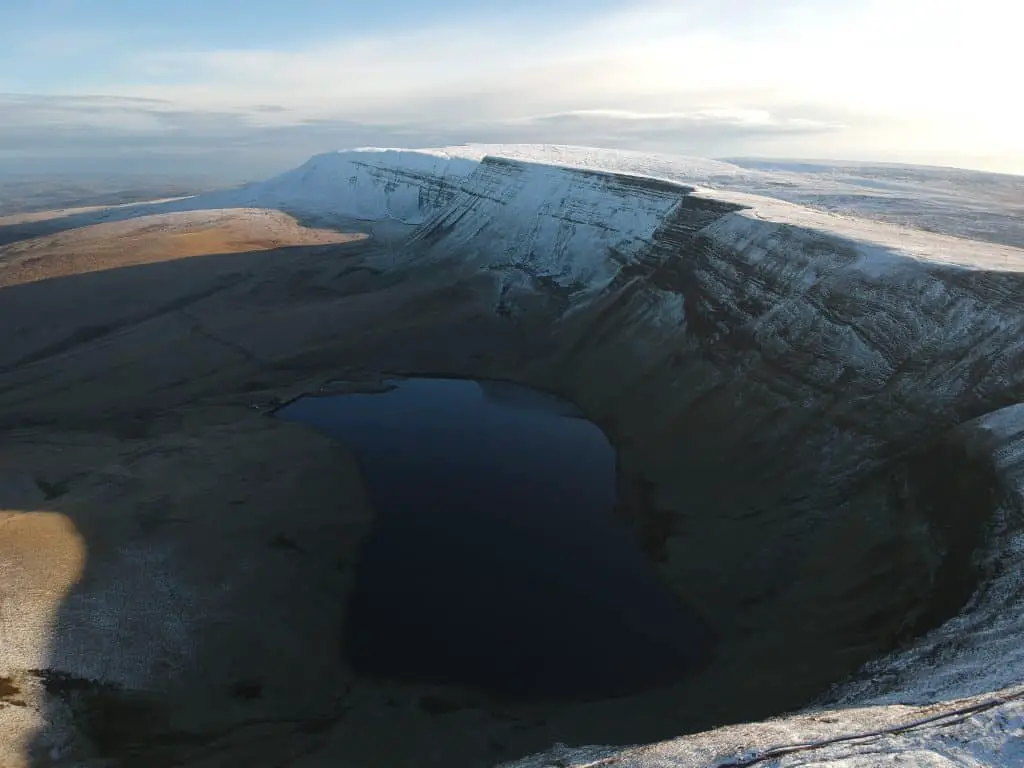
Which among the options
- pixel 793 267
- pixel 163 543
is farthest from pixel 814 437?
pixel 163 543

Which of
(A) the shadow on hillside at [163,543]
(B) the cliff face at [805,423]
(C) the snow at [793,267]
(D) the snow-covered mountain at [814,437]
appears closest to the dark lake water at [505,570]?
(B) the cliff face at [805,423]

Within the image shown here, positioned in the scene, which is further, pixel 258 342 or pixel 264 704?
pixel 258 342

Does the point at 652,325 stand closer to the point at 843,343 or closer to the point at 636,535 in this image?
the point at 843,343

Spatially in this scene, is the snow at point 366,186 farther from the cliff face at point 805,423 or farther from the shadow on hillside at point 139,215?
the cliff face at point 805,423

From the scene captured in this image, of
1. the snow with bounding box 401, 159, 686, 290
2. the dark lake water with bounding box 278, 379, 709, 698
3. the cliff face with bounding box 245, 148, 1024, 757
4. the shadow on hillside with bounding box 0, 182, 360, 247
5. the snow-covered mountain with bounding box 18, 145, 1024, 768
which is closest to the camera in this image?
the snow-covered mountain with bounding box 18, 145, 1024, 768

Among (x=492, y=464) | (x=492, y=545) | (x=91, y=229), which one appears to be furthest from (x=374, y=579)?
(x=91, y=229)

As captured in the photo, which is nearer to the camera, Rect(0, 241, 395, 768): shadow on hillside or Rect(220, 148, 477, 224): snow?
Rect(0, 241, 395, 768): shadow on hillside

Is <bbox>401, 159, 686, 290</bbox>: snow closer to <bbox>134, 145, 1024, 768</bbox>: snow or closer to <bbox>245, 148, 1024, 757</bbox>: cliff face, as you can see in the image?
<bbox>134, 145, 1024, 768</bbox>: snow

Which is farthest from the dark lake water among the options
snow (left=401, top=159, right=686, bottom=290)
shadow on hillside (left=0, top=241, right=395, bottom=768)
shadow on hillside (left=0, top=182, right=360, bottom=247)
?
shadow on hillside (left=0, top=182, right=360, bottom=247)
